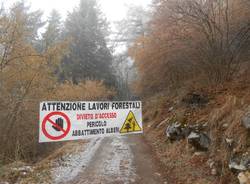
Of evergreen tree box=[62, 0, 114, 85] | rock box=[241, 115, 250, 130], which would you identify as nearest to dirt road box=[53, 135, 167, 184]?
Result: rock box=[241, 115, 250, 130]

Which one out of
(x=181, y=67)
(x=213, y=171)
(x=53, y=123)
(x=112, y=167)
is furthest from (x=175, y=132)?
(x=53, y=123)

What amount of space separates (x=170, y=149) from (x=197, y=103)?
Answer: 5.63 ft

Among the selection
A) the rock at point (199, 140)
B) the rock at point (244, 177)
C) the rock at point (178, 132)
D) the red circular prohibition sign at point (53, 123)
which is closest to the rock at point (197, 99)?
the rock at point (178, 132)

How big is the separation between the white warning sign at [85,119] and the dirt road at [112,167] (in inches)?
74.7

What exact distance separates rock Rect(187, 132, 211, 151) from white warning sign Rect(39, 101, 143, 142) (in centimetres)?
240

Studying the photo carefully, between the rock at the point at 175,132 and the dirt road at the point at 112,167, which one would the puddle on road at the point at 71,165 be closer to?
the dirt road at the point at 112,167

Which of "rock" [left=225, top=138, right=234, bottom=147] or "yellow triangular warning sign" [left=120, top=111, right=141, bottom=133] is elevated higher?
"yellow triangular warning sign" [left=120, top=111, right=141, bottom=133]

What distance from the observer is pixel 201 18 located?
25.2ft

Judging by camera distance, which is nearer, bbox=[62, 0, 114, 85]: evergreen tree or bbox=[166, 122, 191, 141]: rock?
bbox=[166, 122, 191, 141]: rock

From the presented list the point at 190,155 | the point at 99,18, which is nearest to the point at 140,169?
the point at 190,155

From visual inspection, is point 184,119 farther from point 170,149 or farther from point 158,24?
point 158,24

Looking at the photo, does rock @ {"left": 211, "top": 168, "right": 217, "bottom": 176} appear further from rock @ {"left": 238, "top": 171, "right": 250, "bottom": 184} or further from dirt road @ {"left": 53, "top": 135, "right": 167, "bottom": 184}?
dirt road @ {"left": 53, "top": 135, "right": 167, "bottom": 184}

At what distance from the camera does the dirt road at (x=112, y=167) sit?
5.61 meters

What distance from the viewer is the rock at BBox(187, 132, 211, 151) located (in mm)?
5911
